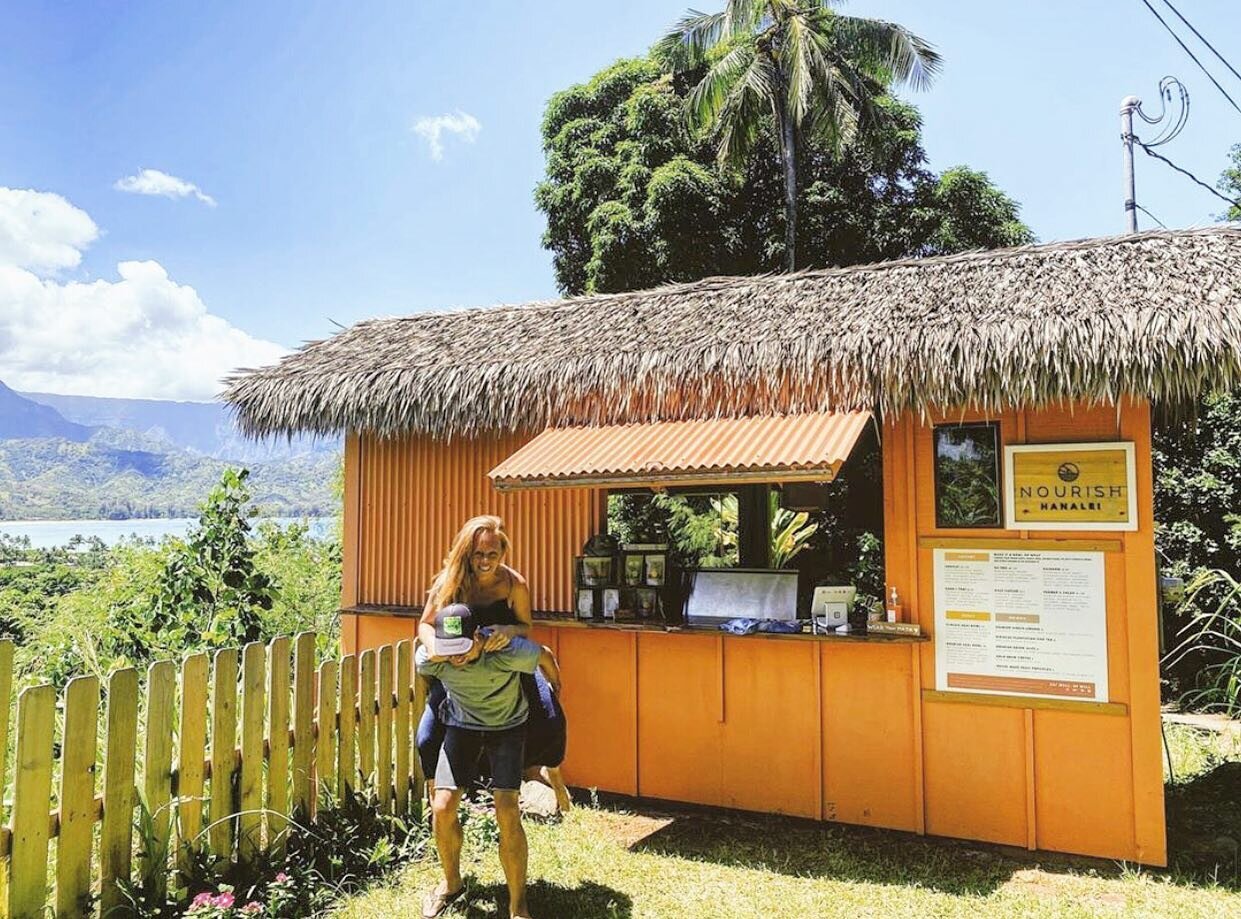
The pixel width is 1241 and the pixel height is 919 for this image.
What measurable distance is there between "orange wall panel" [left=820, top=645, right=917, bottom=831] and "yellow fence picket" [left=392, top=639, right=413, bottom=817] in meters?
2.71

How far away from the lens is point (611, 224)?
18047 mm

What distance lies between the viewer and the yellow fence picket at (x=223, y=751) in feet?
13.2

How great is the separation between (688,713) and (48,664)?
6.56 metres

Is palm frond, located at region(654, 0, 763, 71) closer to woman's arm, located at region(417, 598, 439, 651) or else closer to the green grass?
the green grass

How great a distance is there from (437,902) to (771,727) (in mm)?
2514

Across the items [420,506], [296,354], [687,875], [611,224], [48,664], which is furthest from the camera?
[611,224]

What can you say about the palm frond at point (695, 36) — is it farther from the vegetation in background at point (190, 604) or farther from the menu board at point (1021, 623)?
the menu board at point (1021, 623)

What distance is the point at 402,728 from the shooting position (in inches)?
212

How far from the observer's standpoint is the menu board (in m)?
4.89

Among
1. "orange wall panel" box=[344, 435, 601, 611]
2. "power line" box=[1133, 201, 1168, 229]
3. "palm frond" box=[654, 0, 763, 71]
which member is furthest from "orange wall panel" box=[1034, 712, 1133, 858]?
"palm frond" box=[654, 0, 763, 71]

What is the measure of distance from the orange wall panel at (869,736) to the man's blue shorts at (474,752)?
93.6 inches

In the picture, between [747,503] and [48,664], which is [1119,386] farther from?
[48,664]

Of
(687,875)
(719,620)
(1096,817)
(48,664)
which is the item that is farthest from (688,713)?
(48,664)

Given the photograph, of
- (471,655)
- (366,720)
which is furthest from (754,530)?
(471,655)
